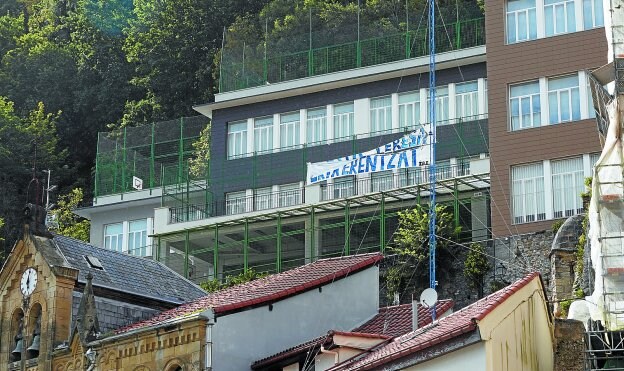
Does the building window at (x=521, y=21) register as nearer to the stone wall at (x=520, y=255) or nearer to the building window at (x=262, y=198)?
the stone wall at (x=520, y=255)

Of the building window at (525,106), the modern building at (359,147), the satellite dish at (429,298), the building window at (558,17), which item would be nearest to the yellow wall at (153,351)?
the satellite dish at (429,298)

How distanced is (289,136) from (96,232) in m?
13.7

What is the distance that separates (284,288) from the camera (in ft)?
137

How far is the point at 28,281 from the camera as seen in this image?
46.4 m

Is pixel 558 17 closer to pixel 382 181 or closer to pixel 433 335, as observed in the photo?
pixel 382 181

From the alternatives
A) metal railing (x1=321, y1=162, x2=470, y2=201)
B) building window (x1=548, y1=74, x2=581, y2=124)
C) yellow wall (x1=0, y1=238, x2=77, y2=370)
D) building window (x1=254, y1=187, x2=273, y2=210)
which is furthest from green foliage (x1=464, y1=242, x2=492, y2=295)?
yellow wall (x1=0, y1=238, x2=77, y2=370)

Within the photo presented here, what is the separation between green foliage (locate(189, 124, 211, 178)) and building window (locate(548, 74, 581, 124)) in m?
22.4

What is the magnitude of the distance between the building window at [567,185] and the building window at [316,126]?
52.6 ft

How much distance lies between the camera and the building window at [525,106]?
208ft

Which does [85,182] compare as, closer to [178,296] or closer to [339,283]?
[178,296]

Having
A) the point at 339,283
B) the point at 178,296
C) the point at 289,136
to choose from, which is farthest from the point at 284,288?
the point at 289,136

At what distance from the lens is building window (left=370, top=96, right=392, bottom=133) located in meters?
73.2

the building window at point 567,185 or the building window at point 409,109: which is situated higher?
the building window at point 409,109

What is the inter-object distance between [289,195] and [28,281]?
2830 centimetres
